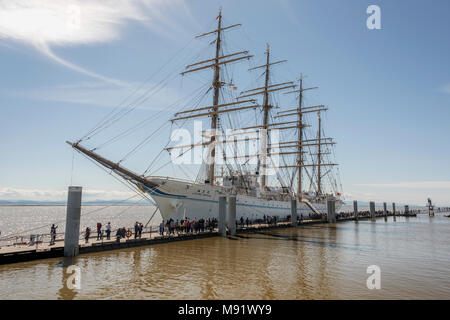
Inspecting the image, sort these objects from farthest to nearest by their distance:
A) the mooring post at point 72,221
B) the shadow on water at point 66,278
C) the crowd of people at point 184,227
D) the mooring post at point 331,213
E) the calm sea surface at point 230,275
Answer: the mooring post at point 331,213 < the crowd of people at point 184,227 < the mooring post at point 72,221 < the calm sea surface at point 230,275 < the shadow on water at point 66,278

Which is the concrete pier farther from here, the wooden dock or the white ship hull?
the white ship hull

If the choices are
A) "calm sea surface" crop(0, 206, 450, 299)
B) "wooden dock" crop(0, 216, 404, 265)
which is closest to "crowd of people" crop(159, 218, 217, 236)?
"wooden dock" crop(0, 216, 404, 265)

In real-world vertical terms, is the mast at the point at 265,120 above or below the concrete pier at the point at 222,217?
above

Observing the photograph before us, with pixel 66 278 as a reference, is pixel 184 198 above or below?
above

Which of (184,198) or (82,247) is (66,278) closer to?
(82,247)

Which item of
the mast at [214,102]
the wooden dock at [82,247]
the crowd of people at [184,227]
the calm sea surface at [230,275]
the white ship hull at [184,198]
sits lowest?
the calm sea surface at [230,275]

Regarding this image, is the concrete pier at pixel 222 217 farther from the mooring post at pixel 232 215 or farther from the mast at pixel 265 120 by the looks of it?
the mast at pixel 265 120

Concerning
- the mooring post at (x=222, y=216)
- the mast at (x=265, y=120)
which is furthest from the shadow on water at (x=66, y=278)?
the mast at (x=265, y=120)

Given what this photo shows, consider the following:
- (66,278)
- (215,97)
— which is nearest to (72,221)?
(66,278)

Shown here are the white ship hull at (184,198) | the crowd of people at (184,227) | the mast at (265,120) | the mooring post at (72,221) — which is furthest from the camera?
the mast at (265,120)

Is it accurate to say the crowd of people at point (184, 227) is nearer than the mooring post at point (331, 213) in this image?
Yes
